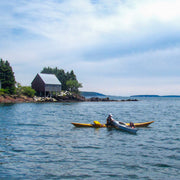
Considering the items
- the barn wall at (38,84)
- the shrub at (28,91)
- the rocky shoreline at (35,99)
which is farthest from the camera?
the barn wall at (38,84)

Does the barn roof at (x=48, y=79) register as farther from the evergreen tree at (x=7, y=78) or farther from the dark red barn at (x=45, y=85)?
the evergreen tree at (x=7, y=78)

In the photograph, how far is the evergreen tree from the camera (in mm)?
79506

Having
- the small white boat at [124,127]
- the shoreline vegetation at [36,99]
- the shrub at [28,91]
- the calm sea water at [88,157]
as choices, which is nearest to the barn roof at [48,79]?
the shoreline vegetation at [36,99]

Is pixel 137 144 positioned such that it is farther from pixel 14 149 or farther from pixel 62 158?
pixel 14 149

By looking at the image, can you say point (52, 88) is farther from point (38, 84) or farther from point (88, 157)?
point (88, 157)

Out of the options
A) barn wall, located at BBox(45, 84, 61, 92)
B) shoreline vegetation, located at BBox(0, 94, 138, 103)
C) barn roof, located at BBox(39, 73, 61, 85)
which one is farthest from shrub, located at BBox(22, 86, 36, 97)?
barn roof, located at BBox(39, 73, 61, 85)

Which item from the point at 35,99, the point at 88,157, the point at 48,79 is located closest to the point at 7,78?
the point at 35,99

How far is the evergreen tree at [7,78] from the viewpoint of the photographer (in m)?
79.5

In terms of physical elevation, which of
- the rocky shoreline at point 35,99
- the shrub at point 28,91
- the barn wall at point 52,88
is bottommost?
the rocky shoreline at point 35,99

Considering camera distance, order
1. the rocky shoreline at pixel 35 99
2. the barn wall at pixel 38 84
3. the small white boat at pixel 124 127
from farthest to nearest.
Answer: the barn wall at pixel 38 84, the rocky shoreline at pixel 35 99, the small white boat at pixel 124 127

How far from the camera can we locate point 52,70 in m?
156

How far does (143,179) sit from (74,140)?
9.59 metres

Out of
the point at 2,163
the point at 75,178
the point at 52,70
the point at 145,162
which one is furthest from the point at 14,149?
the point at 52,70

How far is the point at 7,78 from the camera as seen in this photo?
80.9m
